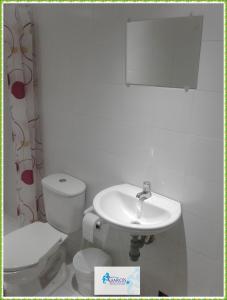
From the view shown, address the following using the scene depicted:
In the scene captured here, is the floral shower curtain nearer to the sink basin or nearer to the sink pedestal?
the sink basin

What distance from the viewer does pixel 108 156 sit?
1732mm

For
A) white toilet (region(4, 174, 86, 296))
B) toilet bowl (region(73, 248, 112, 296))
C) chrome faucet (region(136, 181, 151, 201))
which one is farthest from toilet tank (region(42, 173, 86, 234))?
chrome faucet (region(136, 181, 151, 201))

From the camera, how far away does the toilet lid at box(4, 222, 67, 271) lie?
5.42 feet

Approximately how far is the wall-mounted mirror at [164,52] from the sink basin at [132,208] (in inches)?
24.7

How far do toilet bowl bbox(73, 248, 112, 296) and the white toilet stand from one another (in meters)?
0.19

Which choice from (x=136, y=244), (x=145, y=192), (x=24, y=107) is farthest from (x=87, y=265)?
(x=24, y=107)

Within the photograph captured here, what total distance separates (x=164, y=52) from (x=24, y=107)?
115 cm

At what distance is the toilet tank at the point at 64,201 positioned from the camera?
1.84 m

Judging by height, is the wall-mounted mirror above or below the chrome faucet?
above

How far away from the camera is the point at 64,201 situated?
184 cm

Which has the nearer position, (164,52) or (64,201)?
(164,52)

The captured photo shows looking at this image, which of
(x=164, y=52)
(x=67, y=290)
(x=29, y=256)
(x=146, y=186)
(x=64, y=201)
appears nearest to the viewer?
(x=164, y=52)

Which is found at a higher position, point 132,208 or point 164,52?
point 164,52

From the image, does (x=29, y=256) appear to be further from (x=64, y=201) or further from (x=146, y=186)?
(x=146, y=186)
